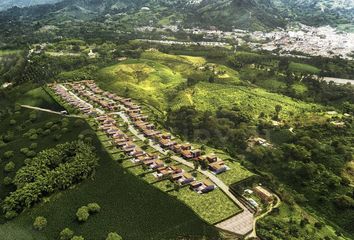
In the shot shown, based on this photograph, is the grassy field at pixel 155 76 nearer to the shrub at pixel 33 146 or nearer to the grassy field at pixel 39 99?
the grassy field at pixel 39 99

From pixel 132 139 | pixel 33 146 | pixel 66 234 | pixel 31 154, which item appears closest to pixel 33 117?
pixel 33 146

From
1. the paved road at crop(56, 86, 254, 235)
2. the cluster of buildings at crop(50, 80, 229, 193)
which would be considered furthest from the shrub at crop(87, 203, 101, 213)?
the paved road at crop(56, 86, 254, 235)

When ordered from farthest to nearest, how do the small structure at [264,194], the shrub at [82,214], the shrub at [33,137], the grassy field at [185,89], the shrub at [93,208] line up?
the grassy field at [185,89]
the shrub at [33,137]
the small structure at [264,194]
the shrub at [93,208]
the shrub at [82,214]

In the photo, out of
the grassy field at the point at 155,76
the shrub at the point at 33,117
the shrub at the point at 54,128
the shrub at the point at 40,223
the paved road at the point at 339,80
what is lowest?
the paved road at the point at 339,80

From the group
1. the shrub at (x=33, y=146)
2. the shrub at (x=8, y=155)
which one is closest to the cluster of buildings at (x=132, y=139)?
the shrub at (x=33, y=146)

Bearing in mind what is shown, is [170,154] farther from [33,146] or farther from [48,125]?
[48,125]

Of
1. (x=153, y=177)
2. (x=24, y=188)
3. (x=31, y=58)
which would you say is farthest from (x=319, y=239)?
(x=31, y=58)

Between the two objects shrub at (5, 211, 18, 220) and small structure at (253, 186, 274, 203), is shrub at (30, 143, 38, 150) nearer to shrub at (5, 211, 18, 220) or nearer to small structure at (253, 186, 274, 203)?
shrub at (5, 211, 18, 220)

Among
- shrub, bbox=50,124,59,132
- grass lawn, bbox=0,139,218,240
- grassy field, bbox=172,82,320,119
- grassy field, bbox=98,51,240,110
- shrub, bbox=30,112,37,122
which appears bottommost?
grassy field, bbox=172,82,320,119
